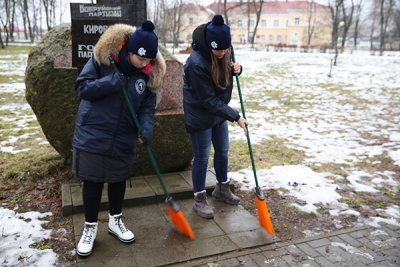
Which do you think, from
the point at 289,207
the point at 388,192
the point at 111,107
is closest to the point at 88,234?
the point at 111,107

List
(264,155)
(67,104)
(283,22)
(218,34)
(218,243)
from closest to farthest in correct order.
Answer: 1. (218,34)
2. (218,243)
3. (67,104)
4. (264,155)
5. (283,22)

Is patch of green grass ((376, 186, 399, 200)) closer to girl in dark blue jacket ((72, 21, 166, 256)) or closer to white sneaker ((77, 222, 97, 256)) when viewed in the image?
girl in dark blue jacket ((72, 21, 166, 256))

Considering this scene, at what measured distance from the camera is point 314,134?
662 centimetres

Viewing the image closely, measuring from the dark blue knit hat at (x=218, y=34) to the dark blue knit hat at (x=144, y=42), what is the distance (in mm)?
580

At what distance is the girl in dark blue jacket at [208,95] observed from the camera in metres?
3.00

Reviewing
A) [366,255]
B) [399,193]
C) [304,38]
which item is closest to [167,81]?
[366,255]

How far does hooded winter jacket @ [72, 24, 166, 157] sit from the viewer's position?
8.23 feet

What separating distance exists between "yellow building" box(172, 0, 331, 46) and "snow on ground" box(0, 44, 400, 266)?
46.9 m

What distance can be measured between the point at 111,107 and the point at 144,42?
53 centimetres

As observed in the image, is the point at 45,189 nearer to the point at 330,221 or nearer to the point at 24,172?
the point at 24,172

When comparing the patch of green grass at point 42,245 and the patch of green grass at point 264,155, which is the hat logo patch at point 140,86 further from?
the patch of green grass at point 264,155

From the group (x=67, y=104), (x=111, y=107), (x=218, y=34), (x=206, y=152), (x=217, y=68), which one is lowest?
(x=206, y=152)

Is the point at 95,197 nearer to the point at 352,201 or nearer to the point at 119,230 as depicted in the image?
the point at 119,230

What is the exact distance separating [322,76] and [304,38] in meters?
47.4
